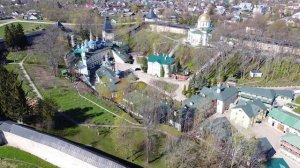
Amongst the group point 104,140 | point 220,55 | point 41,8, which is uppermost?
point 41,8

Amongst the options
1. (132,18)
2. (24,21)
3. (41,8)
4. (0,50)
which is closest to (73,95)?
(0,50)

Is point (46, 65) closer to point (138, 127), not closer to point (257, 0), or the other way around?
point (138, 127)

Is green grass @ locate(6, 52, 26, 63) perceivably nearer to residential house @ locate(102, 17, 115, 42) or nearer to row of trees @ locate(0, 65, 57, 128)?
residential house @ locate(102, 17, 115, 42)

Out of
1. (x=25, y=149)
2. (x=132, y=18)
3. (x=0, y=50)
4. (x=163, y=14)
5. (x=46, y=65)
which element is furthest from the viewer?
(x=163, y=14)

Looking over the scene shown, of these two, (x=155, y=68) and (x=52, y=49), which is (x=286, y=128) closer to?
(x=155, y=68)

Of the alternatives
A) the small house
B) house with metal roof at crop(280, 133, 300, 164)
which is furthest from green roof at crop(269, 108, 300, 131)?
the small house

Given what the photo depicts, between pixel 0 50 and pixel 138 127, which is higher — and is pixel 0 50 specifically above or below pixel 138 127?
above

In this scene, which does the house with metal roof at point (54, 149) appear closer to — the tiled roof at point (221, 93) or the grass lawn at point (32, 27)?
the tiled roof at point (221, 93)
